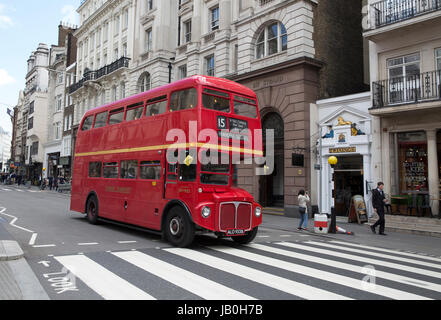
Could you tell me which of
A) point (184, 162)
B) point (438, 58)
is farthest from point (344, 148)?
point (184, 162)

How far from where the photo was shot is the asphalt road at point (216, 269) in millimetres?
5340

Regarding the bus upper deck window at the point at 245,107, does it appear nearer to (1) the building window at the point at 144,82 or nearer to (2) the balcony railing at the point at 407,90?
(2) the balcony railing at the point at 407,90

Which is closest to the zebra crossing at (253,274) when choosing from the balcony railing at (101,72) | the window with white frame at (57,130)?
the balcony railing at (101,72)

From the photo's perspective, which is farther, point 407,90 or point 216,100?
point 407,90

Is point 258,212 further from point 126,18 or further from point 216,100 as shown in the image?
point 126,18

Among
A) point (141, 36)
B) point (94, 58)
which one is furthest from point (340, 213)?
point (94, 58)

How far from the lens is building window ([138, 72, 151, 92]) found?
102 ft

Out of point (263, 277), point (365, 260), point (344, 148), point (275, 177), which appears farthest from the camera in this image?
point (275, 177)

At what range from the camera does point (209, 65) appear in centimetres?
2541

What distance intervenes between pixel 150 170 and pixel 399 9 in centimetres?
1373

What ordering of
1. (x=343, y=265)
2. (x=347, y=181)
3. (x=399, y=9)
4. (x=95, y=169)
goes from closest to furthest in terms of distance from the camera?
(x=343, y=265) < (x=95, y=169) < (x=399, y=9) < (x=347, y=181)

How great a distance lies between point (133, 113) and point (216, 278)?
6955 millimetres

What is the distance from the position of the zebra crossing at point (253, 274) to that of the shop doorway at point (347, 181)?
27.8 feet
